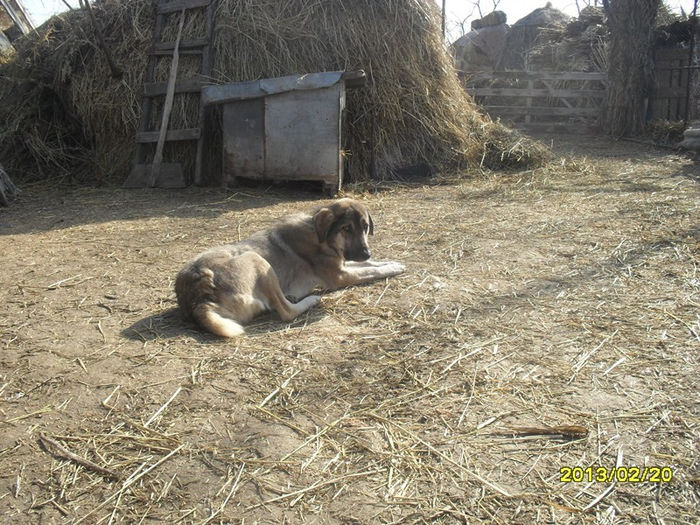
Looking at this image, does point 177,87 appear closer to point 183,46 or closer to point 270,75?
point 183,46

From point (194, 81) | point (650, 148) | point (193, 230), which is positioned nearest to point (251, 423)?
point (193, 230)

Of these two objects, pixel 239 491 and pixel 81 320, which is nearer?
pixel 239 491

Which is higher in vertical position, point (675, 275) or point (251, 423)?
point (675, 275)

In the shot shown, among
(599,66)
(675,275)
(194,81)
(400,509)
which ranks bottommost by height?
(400,509)

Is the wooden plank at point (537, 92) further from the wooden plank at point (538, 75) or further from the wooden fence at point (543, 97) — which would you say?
the wooden plank at point (538, 75)

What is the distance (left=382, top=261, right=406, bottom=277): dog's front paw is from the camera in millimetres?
5594

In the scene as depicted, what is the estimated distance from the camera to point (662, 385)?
132 inches

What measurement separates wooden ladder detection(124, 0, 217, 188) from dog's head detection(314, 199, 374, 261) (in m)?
5.98

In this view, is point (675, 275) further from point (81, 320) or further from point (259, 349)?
point (81, 320)

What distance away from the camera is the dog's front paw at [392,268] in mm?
5594

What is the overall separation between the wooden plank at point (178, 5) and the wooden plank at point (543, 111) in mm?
10471

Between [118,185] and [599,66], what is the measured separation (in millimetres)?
16385

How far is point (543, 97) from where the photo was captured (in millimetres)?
19250
